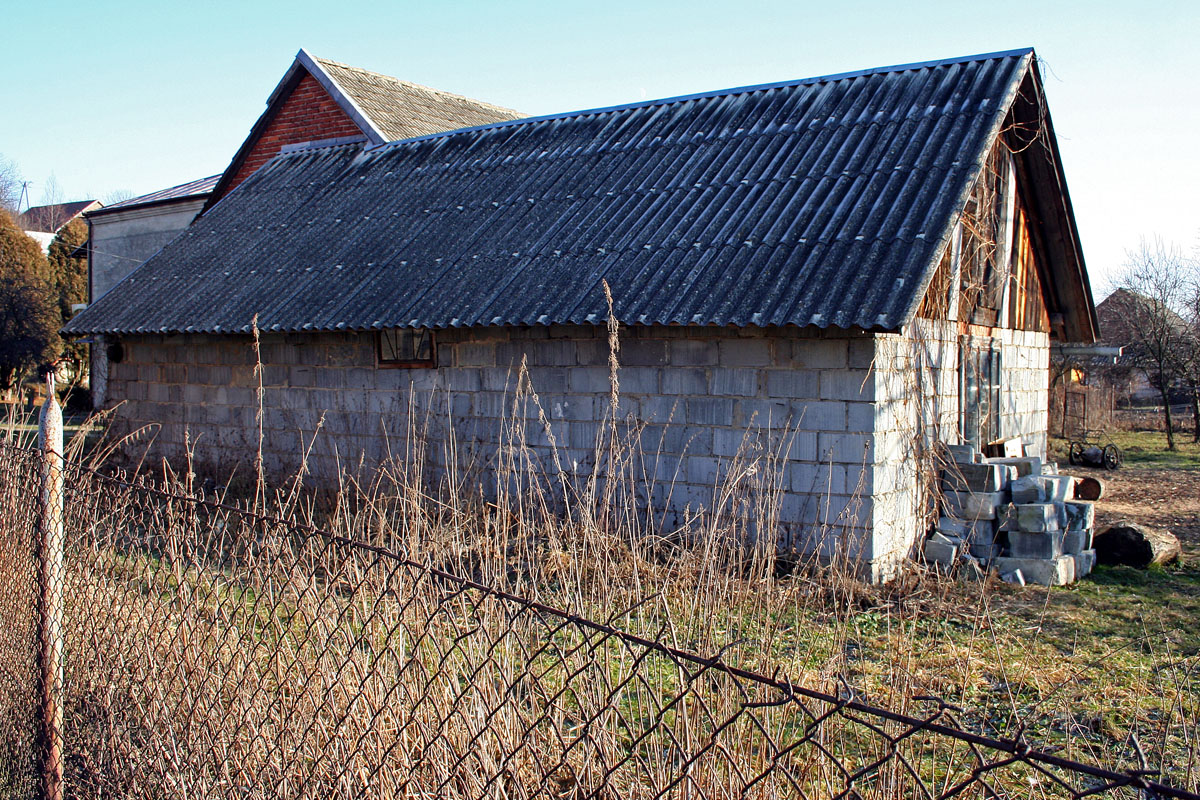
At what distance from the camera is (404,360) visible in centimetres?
973

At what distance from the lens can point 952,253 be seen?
8633 mm

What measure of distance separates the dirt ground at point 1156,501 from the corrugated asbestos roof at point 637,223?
3.85m

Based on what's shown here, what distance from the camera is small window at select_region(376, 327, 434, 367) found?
9516 millimetres

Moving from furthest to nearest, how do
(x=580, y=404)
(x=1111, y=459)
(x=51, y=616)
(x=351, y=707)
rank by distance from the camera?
(x=1111, y=459) < (x=580, y=404) < (x=51, y=616) < (x=351, y=707)

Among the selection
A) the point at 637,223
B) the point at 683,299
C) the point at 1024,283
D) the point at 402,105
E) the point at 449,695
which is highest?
the point at 402,105

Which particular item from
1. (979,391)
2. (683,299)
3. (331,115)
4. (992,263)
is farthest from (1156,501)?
(331,115)

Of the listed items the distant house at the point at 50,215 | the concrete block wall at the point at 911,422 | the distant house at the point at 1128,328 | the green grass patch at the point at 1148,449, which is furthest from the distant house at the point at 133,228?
the distant house at the point at 50,215

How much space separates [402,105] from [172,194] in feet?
27.6

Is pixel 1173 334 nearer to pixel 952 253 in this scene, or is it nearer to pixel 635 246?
pixel 952 253

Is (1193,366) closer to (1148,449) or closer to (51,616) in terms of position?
(1148,449)

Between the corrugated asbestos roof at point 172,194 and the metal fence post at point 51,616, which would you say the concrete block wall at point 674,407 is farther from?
the corrugated asbestos roof at point 172,194

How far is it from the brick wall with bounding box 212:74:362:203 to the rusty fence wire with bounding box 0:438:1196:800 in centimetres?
1412

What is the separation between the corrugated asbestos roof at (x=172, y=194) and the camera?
22.1 metres

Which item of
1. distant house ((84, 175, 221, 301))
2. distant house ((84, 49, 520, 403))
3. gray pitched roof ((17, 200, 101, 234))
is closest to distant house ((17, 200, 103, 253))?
gray pitched roof ((17, 200, 101, 234))
